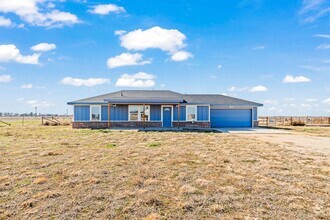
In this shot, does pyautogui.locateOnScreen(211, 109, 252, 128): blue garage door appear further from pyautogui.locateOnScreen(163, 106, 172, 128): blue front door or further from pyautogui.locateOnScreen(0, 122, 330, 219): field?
pyautogui.locateOnScreen(0, 122, 330, 219): field

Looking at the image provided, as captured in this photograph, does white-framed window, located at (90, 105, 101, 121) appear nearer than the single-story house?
No

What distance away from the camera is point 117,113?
25.2m

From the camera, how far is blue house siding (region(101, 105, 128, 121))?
25.2 m

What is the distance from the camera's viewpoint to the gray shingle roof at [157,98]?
24.0 meters

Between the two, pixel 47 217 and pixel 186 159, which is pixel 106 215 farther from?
pixel 186 159

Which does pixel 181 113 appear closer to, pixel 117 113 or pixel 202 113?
pixel 202 113

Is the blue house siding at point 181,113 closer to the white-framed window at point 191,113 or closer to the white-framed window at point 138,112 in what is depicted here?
the white-framed window at point 191,113

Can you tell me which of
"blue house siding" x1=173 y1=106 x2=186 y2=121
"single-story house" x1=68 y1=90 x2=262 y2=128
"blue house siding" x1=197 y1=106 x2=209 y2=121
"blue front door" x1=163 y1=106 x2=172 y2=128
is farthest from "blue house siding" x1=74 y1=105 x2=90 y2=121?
"blue house siding" x1=197 y1=106 x2=209 y2=121

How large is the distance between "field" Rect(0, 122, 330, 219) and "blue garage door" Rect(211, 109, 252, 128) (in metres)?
17.2

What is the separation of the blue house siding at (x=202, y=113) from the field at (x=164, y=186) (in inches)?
599

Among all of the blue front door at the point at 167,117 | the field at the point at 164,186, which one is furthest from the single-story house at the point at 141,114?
the field at the point at 164,186

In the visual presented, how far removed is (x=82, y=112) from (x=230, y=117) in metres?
14.5

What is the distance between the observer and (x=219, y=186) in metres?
6.33

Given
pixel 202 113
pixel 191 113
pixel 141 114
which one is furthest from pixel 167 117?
pixel 202 113
